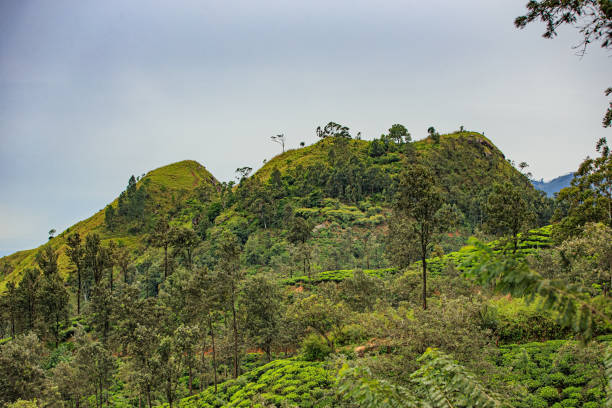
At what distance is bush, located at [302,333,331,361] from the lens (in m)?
27.2

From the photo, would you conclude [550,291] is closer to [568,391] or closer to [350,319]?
[568,391]

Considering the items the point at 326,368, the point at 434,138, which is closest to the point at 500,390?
the point at 326,368

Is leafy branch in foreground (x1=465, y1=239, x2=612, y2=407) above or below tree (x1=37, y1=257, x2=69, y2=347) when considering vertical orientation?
above

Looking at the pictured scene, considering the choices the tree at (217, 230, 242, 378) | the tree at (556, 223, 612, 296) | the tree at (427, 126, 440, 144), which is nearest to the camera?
the tree at (556, 223, 612, 296)

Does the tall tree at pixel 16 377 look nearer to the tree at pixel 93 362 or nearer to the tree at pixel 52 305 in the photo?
the tree at pixel 93 362

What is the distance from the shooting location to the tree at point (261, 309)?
31564mm

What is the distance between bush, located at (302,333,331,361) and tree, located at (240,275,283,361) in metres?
4.87

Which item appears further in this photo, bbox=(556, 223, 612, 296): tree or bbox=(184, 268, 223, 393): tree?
bbox=(184, 268, 223, 393): tree

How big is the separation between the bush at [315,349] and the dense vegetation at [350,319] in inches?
4.7

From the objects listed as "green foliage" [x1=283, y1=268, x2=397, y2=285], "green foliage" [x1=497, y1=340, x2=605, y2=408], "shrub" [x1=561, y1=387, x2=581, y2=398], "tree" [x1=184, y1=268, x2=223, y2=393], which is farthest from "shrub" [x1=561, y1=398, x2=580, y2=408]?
"green foliage" [x1=283, y1=268, x2=397, y2=285]

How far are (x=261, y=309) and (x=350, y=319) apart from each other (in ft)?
31.5

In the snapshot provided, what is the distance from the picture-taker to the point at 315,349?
2753 centimetres

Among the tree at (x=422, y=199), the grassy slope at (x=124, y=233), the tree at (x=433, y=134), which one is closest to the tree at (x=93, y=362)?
the tree at (x=422, y=199)

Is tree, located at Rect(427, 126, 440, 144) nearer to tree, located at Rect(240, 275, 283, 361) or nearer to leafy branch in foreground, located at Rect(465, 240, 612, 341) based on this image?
tree, located at Rect(240, 275, 283, 361)
